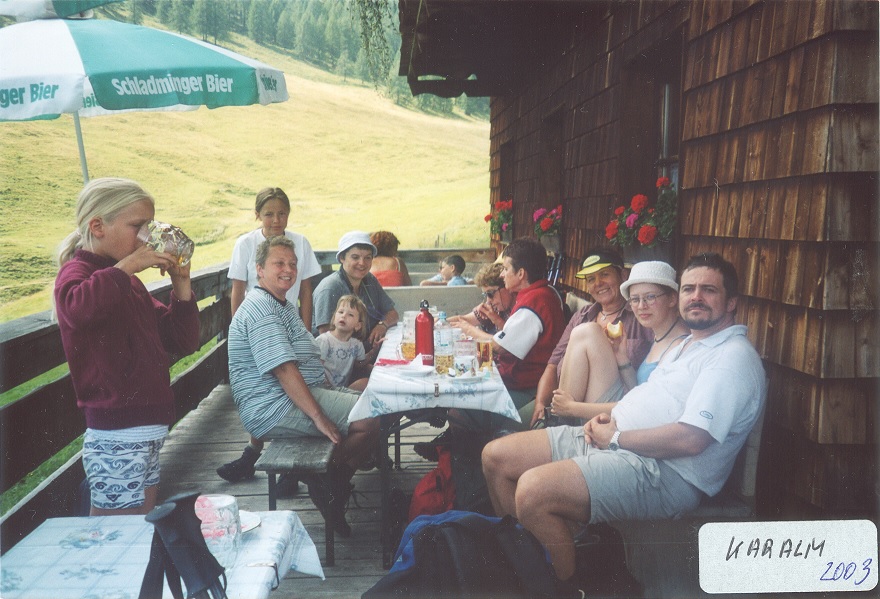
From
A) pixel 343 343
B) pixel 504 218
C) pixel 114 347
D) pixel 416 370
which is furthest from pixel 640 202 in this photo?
pixel 504 218

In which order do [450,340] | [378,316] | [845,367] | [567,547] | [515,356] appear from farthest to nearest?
[378,316] < [515,356] < [450,340] < [567,547] < [845,367]

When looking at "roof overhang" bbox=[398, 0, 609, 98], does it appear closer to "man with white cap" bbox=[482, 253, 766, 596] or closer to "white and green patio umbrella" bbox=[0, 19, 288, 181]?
"white and green patio umbrella" bbox=[0, 19, 288, 181]

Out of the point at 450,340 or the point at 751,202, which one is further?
the point at 450,340

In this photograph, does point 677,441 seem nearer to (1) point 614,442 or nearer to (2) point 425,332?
(1) point 614,442

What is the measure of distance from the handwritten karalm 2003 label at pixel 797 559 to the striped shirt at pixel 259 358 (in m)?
1.68

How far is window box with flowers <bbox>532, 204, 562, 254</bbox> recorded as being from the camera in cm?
513

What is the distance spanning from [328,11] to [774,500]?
2.42 meters

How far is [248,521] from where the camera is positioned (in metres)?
1.27

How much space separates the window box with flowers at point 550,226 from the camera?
202 inches

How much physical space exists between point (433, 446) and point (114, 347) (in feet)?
5.00

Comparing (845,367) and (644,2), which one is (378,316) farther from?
(845,367)

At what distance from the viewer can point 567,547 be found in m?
2.02

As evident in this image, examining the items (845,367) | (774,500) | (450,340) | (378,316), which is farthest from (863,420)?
(378,316)

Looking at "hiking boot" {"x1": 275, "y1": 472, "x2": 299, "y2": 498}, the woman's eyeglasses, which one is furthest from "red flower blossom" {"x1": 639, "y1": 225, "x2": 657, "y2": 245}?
"hiking boot" {"x1": 275, "y1": 472, "x2": 299, "y2": 498}
